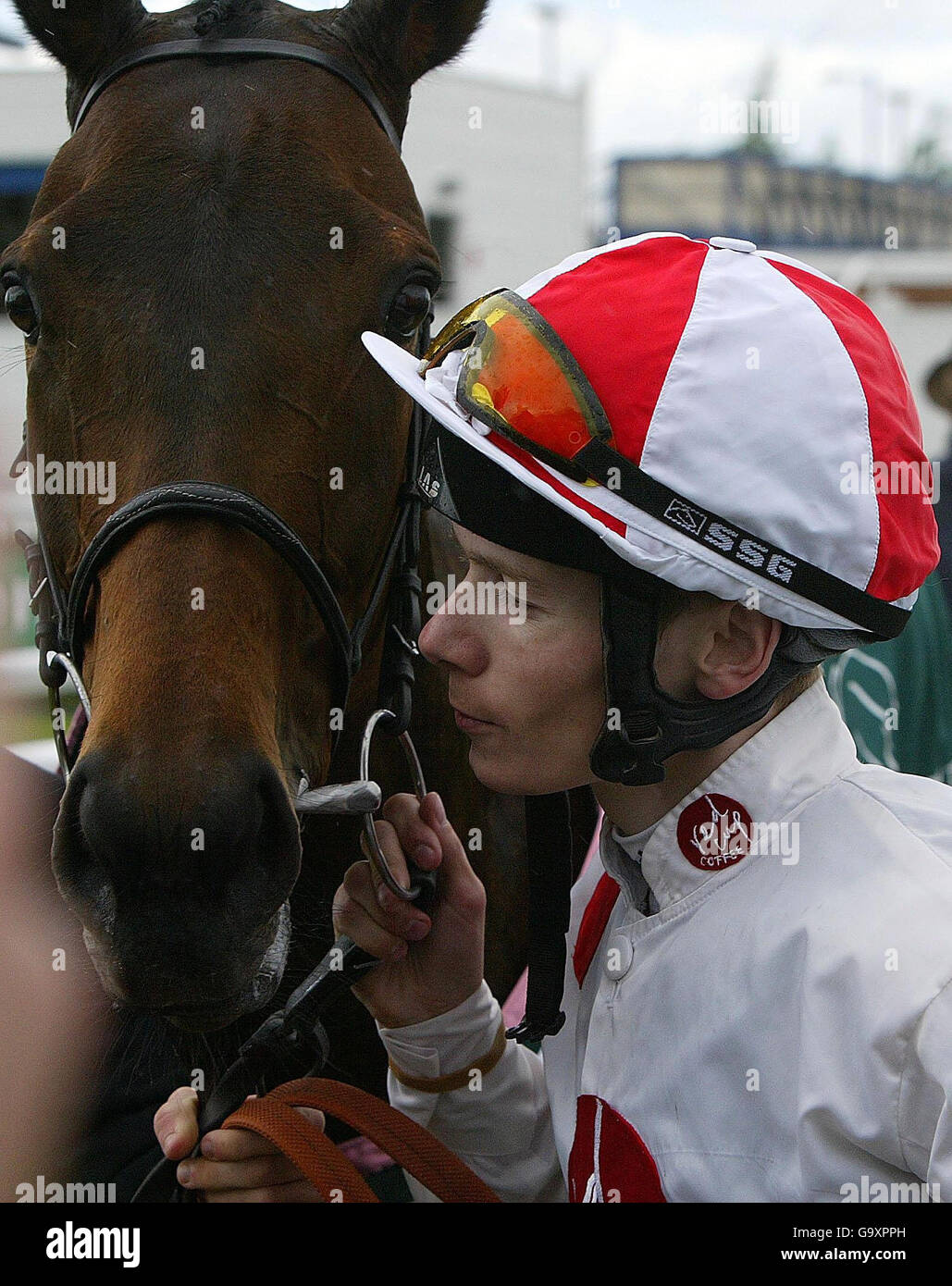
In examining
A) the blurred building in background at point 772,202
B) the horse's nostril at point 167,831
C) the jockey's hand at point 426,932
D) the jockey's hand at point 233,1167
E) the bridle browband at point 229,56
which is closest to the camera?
the horse's nostril at point 167,831

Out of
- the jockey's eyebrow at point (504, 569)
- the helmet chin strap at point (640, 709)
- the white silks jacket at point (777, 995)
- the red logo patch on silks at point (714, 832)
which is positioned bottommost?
the white silks jacket at point (777, 995)

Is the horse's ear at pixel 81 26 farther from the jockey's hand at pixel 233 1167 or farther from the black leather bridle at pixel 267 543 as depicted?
the jockey's hand at pixel 233 1167

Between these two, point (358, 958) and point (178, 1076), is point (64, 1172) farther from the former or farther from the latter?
point (358, 958)

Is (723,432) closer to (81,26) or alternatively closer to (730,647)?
(730,647)

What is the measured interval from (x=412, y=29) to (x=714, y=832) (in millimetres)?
1604

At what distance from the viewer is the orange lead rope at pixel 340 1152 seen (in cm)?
157

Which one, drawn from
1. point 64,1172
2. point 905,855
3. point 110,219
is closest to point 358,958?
point 64,1172

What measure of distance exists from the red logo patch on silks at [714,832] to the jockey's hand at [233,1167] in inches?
27.7

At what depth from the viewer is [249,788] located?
1480 millimetres

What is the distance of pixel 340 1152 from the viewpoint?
1618 millimetres

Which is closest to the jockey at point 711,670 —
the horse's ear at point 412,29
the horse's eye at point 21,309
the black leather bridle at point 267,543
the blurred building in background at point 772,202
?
the black leather bridle at point 267,543

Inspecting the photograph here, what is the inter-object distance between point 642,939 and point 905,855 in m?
0.37

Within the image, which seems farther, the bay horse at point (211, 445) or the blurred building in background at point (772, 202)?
the blurred building in background at point (772, 202)

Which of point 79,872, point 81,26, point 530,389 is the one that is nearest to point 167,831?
point 79,872
